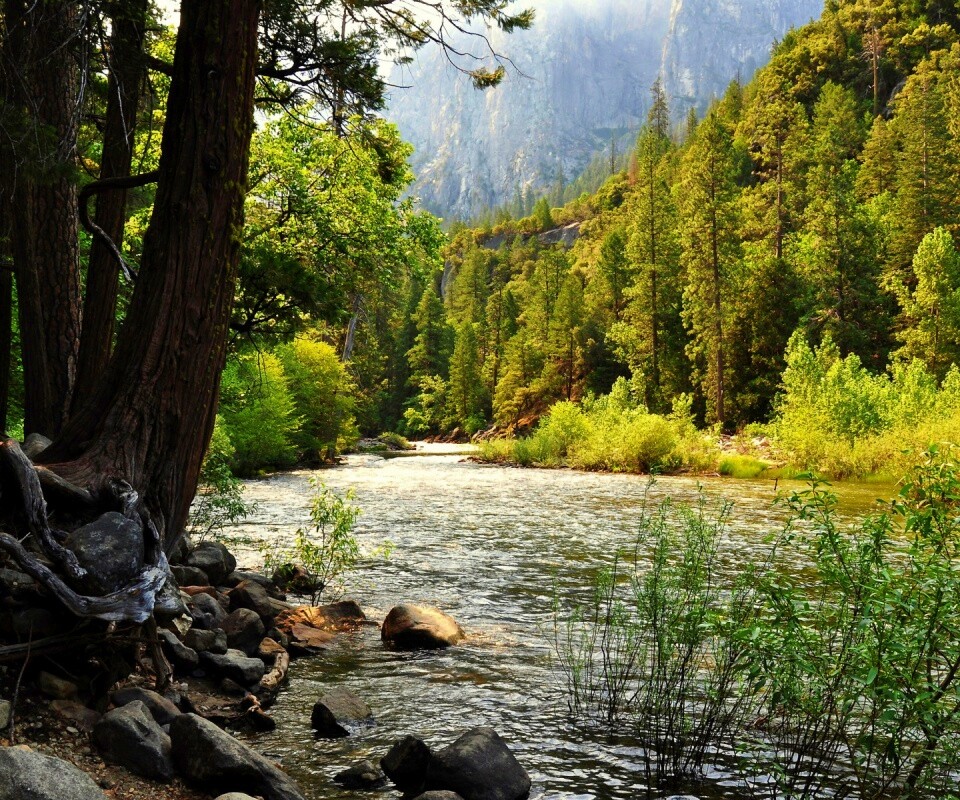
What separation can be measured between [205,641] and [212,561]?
284 centimetres

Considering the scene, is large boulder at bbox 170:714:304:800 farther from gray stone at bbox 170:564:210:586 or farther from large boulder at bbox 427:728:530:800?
gray stone at bbox 170:564:210:586

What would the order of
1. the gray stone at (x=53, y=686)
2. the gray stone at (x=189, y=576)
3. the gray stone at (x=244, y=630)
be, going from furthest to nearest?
the gray stone at (x=189, y=576) → the gray stone at (x=244, y=630) → the gray stone at (x=53, y=686)

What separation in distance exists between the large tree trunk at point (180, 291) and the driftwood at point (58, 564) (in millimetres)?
525

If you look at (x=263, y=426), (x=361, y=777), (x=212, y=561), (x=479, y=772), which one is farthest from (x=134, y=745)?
(x=263, y=426)

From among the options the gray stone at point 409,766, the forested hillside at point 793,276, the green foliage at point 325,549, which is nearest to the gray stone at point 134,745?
the gray stone at point 409,766

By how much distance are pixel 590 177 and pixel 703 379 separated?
428ft

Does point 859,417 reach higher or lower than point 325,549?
higher

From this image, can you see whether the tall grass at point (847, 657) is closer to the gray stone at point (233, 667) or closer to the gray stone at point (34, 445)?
the gray stone at point (233, 667)

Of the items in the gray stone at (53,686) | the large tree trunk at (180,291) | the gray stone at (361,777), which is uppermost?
the large tree trunk at (180,291)

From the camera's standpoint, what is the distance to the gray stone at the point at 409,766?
4.46 m

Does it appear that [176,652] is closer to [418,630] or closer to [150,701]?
[150,701]

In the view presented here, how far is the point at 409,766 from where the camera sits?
4473 mm

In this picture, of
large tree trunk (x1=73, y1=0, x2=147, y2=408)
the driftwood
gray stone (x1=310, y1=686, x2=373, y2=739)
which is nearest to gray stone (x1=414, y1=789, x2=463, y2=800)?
gray stone (x1=310, y1=686, x2=373, y2=739)

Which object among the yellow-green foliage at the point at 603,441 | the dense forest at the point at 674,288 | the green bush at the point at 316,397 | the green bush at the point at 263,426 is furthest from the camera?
the green bush at the point at 316,397
